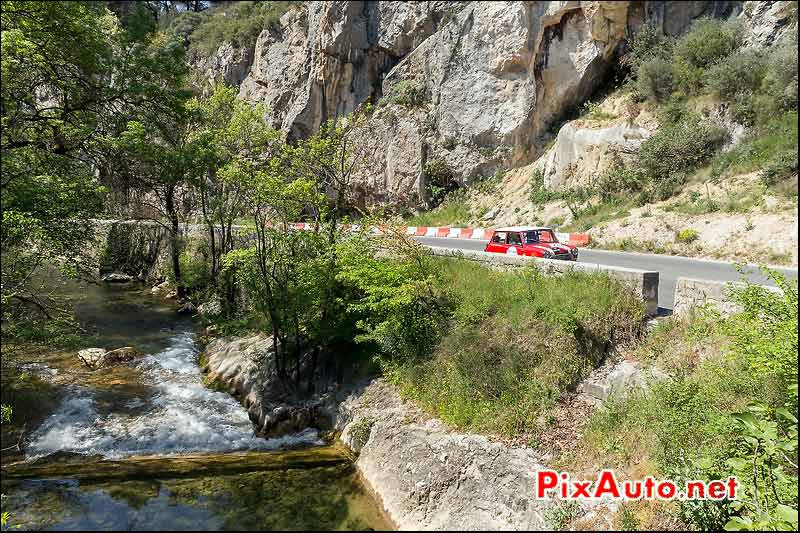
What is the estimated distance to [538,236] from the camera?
15.8 meters

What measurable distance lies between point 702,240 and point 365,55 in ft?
95.8

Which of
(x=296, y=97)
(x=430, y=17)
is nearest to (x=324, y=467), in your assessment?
(x=430, y=17)

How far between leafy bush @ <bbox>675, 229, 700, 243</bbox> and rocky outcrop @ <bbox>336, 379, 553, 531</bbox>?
12675mm

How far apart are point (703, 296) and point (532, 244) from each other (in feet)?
22.5

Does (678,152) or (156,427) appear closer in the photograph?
(156,427)

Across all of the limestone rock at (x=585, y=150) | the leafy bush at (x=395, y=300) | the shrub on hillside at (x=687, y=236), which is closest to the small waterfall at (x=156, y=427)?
Answer: the leafy bush at (x=395, y=300)

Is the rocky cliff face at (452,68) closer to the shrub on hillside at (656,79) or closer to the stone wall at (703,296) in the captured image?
the shrub on hillside at (656,79)

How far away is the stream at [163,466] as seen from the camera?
23.7 ft

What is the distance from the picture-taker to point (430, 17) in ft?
115

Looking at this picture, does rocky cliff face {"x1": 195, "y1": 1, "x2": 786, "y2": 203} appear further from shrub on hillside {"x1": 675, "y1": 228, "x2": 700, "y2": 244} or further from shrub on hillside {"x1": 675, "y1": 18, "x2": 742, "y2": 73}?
shrub on hillside {"x1": 675, "y1": 228, "x2": 700, "y2": 244}

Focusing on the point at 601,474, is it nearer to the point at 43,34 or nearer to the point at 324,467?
the point at 324,467

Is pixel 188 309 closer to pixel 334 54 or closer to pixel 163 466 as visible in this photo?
pixel 163 466

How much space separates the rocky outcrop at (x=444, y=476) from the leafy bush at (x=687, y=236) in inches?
499

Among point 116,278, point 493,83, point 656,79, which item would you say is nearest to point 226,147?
point 116,278
